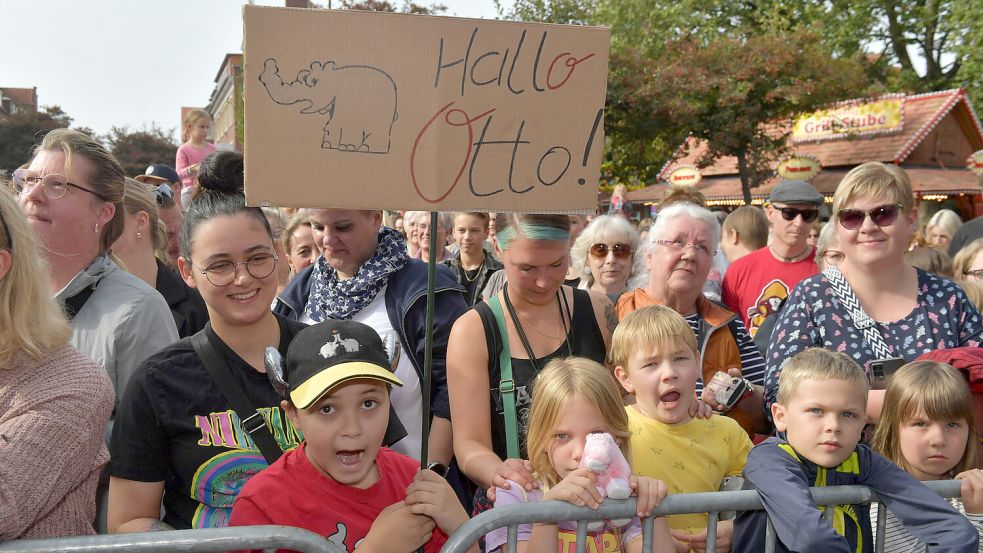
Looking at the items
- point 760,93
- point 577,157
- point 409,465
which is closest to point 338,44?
point 577,157

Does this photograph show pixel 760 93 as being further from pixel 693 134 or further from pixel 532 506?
pixel 532 506

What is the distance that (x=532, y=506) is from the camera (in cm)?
235

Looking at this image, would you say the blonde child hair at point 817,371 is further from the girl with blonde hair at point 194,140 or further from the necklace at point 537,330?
the girl with blonde hair at point 194,140

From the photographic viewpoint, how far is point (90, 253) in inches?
125

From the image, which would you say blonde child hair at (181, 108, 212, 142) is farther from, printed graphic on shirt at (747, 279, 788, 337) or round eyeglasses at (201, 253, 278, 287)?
round eyeglasses at (201, 253, 278, 287)

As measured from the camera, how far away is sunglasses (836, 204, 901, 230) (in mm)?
3424

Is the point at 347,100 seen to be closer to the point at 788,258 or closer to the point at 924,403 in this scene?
the point at 924,403

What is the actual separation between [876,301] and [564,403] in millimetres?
1680

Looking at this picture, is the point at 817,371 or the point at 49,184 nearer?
the point at 817,371

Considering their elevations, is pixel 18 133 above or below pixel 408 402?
above

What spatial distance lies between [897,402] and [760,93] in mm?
22403

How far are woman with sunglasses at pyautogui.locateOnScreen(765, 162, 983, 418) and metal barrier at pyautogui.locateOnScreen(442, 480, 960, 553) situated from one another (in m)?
0.67

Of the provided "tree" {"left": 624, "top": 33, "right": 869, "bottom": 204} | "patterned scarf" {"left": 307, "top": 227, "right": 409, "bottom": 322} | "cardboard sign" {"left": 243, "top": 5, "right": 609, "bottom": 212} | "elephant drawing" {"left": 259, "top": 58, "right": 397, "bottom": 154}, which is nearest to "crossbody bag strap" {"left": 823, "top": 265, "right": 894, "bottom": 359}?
"cardboard sign" {"left": 243, "top": 5, "right": 609, "bottom": 212}

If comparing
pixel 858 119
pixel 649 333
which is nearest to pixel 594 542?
pixel 649 333
